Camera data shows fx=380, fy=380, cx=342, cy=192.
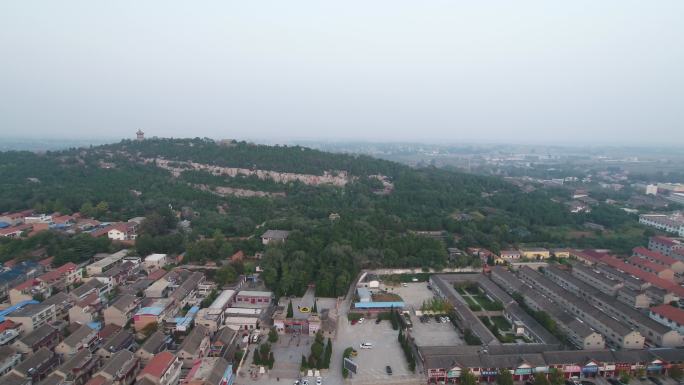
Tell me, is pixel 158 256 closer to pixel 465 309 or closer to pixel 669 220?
pixel 465 309

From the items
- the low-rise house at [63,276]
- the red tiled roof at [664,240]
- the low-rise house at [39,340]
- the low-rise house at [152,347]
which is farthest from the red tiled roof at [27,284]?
the red tiled roof at [664,240]

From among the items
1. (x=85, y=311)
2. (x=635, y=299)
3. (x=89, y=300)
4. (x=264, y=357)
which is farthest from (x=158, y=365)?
(x=635, y=299)

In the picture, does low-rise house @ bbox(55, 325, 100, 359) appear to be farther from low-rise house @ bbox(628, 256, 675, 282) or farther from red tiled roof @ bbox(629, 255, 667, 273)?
red tiled roof @ bbox(629, 255, 667, 273)

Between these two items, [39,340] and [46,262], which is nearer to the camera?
[39,340]

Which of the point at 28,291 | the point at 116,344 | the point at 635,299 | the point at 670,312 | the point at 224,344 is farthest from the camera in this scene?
the point at 635,299

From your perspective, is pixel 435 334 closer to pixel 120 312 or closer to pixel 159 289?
pixel 159 289

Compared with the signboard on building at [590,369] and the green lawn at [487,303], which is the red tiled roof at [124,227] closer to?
the green lawn at [487,303]

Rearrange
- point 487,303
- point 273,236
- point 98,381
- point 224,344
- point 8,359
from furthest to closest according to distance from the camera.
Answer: point 273,236, point 487,303, point 224,344, point 8,359, point 98,381
